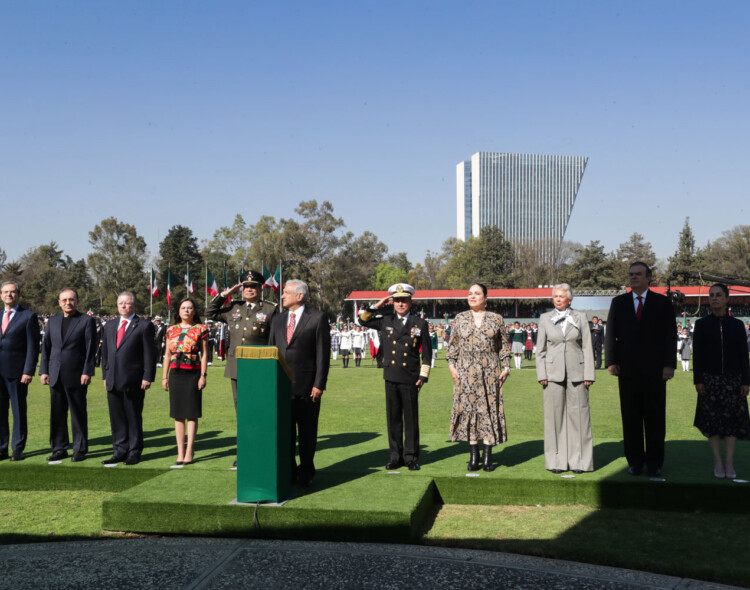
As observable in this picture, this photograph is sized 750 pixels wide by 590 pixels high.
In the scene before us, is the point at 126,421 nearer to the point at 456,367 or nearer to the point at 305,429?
the point at 305,429

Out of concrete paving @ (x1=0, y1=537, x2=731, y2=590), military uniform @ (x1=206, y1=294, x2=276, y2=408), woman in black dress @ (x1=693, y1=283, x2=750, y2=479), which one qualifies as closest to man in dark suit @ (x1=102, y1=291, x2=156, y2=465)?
military uniform @ (x1=206, y1=294, x2=276, y2=408)

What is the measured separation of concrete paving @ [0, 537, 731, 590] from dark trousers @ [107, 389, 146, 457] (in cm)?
227

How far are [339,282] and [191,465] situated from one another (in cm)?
7480

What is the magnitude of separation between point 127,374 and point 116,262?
257 ft

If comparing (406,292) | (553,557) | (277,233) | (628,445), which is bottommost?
(553,557)

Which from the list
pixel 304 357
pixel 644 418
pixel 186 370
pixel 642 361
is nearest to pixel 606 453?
pixel 644 418

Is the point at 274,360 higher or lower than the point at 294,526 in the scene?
higher

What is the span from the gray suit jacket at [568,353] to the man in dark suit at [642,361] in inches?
9.5

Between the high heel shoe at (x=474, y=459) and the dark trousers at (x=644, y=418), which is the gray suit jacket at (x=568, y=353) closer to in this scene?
the dark trousers at (x=644, y=418)

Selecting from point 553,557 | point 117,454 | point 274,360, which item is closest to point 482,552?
point 553,557

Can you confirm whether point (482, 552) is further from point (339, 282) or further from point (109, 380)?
point (339, 282)

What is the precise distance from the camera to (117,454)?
23.0ft

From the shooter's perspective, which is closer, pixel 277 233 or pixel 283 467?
pixel 283 467

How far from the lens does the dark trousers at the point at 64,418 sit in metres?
7.21
